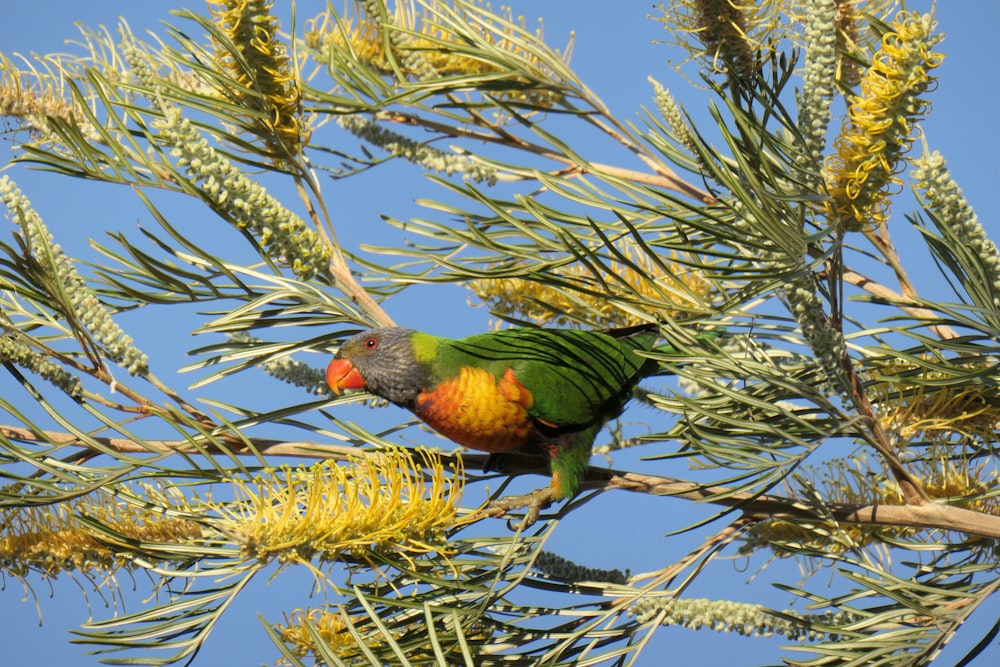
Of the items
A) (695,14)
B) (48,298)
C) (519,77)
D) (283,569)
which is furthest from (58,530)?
(695,14)

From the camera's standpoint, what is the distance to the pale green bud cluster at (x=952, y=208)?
74cm

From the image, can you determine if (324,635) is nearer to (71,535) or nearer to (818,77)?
(71,535)

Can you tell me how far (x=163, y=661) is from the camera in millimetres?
716

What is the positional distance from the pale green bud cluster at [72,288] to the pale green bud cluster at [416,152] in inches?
20.6

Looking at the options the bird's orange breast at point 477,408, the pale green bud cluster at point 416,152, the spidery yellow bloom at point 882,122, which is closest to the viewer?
the spidery yellow bloom at point 882,122

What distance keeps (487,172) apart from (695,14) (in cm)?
49

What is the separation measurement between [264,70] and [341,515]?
17.7 inches

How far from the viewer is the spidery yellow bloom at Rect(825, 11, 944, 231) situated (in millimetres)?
643

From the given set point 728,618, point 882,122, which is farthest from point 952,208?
point 728,618

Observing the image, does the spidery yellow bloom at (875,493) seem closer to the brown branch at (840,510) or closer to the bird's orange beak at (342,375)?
the brown branch at (840,510)

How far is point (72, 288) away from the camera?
84 cm

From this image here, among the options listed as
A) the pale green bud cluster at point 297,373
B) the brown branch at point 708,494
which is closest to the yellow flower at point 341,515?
the brown branch at point 708,494

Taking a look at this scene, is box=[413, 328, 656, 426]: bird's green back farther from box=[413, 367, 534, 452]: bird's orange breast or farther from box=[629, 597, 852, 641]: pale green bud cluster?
box=[629, 597, 852, 641]: pale green bud cluster

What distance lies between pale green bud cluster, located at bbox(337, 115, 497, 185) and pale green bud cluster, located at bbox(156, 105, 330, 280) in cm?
42
